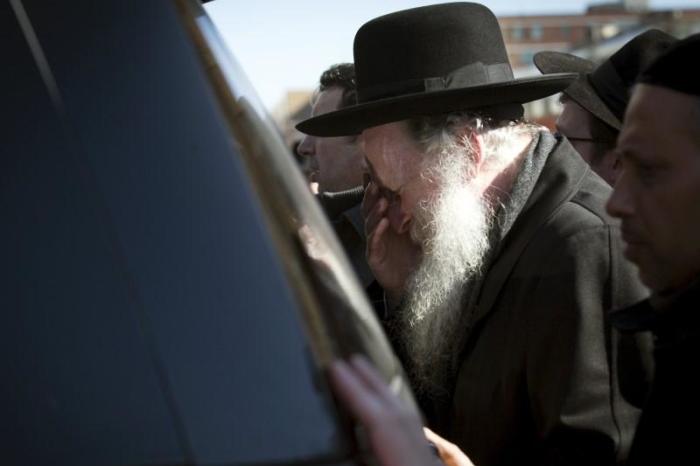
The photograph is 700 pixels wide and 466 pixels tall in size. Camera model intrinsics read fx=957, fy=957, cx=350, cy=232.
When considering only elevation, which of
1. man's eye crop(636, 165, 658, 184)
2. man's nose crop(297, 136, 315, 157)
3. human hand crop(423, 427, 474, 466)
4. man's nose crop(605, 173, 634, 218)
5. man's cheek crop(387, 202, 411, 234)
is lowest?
man's nose crop(297, 136, 315, 157)

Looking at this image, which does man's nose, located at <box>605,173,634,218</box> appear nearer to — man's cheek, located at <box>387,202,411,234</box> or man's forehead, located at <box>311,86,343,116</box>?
man's cheek, located at <box>387,202,411,234</box>

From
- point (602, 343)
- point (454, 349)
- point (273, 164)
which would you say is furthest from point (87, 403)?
point (454, 349)

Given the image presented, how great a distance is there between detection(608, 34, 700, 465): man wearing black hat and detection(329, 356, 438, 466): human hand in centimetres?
50

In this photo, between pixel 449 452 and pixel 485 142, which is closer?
pixel 449 452

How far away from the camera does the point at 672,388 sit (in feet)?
5.15

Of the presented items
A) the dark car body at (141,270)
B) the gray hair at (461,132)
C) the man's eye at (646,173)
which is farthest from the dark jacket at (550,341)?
the dark car body at (141,270)

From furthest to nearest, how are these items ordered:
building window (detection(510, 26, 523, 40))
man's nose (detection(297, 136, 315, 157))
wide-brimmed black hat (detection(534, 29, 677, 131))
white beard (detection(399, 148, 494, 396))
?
1. building window (detection(510, 26, 523, 40))
2. man's nose (detection(297, 136, 315, 157))
3. wide-brimmed black hat (detection(534, 29, 677, 131))
4. white beard (detection(399, 148, 494, 396))

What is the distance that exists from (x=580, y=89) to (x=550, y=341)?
2.30m

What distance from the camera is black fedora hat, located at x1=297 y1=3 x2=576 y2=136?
2.70 meters

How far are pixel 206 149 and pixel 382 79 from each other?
1.70m

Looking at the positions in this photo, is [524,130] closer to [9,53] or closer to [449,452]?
[449,452]

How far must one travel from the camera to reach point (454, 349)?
8.40ft

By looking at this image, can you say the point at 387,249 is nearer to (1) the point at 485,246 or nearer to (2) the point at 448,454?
(1) the point at 485,246

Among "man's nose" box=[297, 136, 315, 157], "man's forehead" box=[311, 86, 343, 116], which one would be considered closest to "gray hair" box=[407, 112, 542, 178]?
"man's forehead" box=[311, 86, 343, 116]
